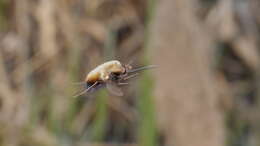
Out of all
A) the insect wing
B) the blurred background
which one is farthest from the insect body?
the blurred background

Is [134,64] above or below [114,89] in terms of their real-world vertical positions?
above

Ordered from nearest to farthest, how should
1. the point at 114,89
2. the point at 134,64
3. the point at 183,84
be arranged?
1. the point at 114,89
2. the point at 183,84
3. the point at 134,64

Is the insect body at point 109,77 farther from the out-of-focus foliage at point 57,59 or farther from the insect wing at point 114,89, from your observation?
the out-of-focus foliage at point 57,59

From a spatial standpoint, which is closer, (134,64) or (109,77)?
(109,77)

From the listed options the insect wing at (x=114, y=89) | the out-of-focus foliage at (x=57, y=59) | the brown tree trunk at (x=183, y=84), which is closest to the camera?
the insect wing at (x=114, y=89)

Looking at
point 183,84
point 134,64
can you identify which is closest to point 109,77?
point 183,84

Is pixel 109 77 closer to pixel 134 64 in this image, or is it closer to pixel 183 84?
pixel 183 84

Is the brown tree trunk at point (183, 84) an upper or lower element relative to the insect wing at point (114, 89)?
upper

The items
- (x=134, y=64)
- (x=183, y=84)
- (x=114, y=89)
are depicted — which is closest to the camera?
(x=114, y=89)

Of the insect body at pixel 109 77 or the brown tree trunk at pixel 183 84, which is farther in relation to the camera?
the brown tree trunk at pixel 183 84

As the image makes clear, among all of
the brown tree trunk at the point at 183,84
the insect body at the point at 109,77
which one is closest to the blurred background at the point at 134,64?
the brown tree trunk at the point at 183,84
